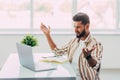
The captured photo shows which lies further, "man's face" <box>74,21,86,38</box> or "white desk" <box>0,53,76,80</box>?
"man's face" <box>74,21,86,38</box>

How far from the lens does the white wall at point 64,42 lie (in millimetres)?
4719

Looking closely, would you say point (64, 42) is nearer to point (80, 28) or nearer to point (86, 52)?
point (80, 28)

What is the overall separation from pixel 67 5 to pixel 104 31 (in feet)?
2.68

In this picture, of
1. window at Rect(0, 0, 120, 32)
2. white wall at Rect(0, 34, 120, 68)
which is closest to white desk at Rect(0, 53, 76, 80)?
white wall at Rect(0, 34, 120, 68)

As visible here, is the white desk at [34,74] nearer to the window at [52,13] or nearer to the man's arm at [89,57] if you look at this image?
the man's arm at [89,57]

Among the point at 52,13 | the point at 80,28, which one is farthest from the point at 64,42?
the point at 80,28

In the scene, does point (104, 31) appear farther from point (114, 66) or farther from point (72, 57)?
point (72, 57)

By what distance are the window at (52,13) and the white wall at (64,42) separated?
32cm

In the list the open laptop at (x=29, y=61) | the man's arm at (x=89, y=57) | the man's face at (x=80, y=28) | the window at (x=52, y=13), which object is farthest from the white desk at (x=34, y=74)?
the window at (x=52, y=13)

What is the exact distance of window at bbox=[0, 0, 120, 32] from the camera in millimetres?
5031

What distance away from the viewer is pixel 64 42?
477 cm

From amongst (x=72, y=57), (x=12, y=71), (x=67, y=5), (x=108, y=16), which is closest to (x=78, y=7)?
(x=67, y=5)

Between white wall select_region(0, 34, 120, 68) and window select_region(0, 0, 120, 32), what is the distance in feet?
1.06

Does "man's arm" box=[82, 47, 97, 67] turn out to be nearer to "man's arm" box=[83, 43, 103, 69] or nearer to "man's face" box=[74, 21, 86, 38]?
"man's arm" box=[83, 43, 103, 69]
